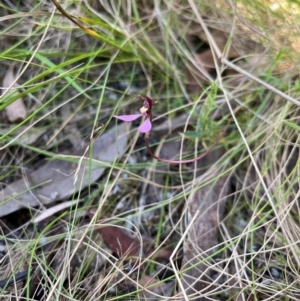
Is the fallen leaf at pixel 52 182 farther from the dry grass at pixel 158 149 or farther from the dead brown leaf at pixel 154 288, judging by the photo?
the dead brown leaf at pixel 154 288

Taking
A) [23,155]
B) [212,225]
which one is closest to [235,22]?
[212,225]

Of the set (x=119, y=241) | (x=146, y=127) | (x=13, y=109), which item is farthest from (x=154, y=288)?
(x=13, y=109)

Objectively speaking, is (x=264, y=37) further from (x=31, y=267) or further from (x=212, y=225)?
(x=31, y=267)

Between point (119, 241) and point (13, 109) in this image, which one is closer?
point (119, 241)

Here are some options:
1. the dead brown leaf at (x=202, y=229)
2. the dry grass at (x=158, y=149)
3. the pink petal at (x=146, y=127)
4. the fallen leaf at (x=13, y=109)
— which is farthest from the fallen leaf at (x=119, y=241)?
the fallen leaf at (x=13, y=109)

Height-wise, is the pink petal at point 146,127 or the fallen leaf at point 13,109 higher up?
the fallen leaf at point 13,109

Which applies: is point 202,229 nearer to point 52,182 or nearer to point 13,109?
point 52,182
